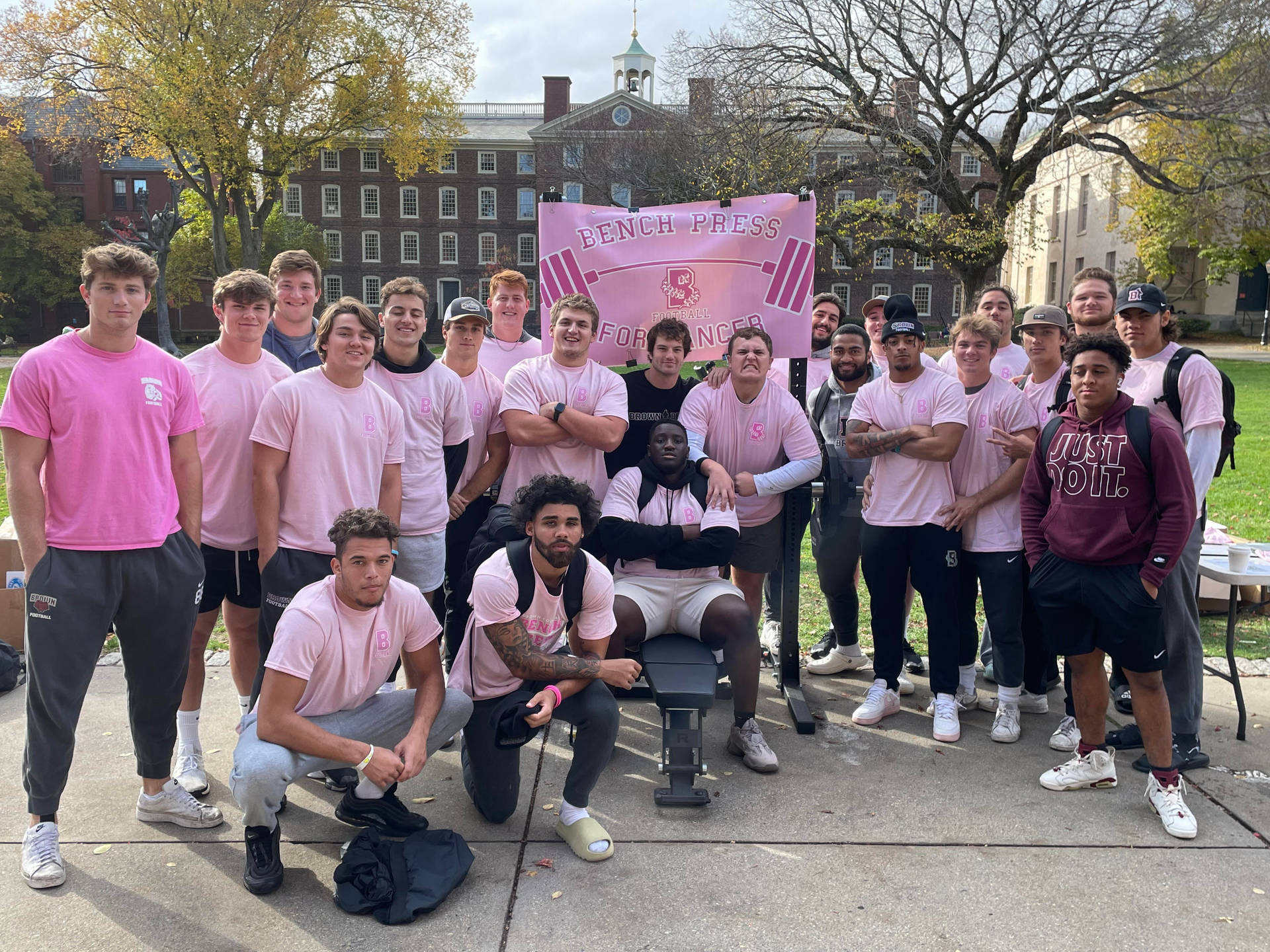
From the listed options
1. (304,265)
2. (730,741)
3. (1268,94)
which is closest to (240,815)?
(730,741)

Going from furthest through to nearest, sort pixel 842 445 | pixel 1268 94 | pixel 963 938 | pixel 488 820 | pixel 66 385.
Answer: pixel 1268 94
pixel 842 445
pixel 488 820
pixel 66 385
pixel 963 938

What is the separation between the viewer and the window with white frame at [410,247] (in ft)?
197

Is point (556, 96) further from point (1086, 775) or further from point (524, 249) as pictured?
point (1086, 775)

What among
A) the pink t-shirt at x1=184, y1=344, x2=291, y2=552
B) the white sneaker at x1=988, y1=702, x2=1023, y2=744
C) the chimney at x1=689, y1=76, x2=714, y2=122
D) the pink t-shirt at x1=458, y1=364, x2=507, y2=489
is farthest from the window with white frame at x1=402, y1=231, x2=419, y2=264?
the white sneaker at x1=988, y1=702, x2=1023, y2=744

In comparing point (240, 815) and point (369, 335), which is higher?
point (369, 335)

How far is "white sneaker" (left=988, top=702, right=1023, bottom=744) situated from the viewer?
14.8 feet

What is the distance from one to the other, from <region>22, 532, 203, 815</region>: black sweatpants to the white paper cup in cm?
449

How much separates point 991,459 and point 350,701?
10.4ft

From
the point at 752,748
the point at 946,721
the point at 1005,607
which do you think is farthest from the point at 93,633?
the point at 1005,607

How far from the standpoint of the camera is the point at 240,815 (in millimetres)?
3799

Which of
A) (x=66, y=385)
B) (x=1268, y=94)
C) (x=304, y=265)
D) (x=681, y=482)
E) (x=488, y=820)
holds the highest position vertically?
(x=1268, y=94)

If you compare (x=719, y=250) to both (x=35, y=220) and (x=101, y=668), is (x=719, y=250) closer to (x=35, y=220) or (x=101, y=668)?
(x=101, y=668)

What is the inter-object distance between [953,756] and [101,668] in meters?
4.65

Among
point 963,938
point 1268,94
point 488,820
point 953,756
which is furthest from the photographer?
point 1268,94
